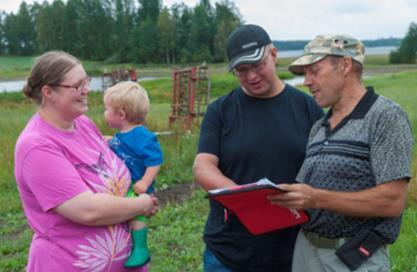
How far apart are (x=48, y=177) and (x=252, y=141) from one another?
1041 millimetres

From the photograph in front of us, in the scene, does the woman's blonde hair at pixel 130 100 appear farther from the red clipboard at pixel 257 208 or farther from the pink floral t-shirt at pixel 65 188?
the red clipboard at pixel 257 208

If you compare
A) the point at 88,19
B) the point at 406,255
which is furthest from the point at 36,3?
the point at 406,255

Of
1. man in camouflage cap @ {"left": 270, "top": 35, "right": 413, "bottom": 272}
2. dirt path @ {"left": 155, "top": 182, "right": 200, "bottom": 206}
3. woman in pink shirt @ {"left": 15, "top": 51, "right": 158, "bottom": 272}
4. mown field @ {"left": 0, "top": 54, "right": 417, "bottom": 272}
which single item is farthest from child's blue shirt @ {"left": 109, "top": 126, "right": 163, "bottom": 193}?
dirt path @ {"left": 155, "top": 182, "right": 200, "bottom": 206}

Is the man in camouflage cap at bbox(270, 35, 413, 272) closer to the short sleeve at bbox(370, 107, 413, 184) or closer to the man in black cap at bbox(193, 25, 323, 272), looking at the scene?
the short sleeve at bbox(370, 107, 413, 184)

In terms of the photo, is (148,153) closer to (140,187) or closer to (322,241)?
(140,187)

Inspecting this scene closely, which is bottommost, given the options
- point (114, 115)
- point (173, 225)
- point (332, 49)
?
point (173, 225)

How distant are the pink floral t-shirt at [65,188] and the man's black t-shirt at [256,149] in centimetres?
53

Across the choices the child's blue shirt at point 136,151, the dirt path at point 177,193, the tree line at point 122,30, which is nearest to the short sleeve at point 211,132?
the child's blue shirt at point 136,151

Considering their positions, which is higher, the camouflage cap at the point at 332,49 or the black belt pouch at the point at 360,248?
the camouflage cap at the point at 332,49

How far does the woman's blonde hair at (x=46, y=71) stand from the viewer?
251cm

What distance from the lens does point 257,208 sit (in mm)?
2516

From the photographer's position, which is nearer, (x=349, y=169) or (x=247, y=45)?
(x=349, y=169)

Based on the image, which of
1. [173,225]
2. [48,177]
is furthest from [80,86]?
[173,225]

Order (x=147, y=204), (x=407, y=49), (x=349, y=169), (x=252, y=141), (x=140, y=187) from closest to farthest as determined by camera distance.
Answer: (x=349, y=169) < (x=147, y=204) < (x=252, y=141) < (x=140, y=187) < (x=407, y=49)
